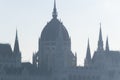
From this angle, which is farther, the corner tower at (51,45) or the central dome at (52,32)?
the central dome at (52,32)

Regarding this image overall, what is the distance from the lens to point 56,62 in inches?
6344

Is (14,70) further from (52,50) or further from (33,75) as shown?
(52,50)

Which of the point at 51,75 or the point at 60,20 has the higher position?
the point at 60,20

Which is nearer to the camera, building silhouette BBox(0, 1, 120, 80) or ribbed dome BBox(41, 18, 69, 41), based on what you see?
building silhouette BBox(0, 1, 120, 80)

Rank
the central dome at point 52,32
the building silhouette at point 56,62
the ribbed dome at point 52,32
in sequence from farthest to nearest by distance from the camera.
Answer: the ribbed dome at point 52,32 → the central dome at point 52,32 → the building silhouette at point 56,62

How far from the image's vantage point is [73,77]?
164 meters

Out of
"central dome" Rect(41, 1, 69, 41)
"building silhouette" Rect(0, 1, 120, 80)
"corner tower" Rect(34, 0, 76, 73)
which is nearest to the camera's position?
"building silhouette" Rect(0, 1, 120, 80)

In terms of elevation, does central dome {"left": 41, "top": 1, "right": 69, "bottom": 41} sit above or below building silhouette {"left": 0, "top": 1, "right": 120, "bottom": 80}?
above

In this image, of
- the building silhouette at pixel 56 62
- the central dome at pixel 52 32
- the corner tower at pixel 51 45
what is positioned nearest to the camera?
the building silhouette at pixel 56 62

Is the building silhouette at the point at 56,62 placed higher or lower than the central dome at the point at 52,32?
lower

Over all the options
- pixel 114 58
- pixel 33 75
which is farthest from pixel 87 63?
pixel 33 75

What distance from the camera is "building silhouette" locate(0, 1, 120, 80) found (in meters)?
161

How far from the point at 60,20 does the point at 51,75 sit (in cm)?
1688

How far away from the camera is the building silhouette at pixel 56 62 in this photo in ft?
527
